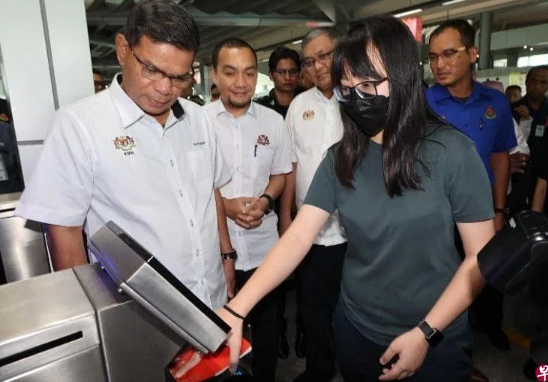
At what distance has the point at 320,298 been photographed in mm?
2141

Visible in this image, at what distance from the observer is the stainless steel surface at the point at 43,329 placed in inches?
20.1

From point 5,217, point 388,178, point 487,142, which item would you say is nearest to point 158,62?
point 388,178

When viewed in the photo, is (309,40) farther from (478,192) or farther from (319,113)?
(478,192)

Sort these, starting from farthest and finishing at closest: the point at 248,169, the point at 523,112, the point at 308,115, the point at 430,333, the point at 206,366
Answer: the point at 523,112, the point at 308,115, the point at 248,169, the point at 430,333, the point at 206,366

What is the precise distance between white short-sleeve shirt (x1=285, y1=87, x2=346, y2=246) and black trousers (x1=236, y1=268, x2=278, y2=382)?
0.40 m

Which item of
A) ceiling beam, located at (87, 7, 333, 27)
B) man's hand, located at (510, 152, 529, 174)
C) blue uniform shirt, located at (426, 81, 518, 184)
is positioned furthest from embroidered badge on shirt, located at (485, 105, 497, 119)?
ceiling beam, located at (87, 7, 333, 27)

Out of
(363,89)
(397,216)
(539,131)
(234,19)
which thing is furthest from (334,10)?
(397,216)

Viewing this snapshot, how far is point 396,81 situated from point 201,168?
746mm

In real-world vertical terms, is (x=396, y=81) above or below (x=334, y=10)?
below

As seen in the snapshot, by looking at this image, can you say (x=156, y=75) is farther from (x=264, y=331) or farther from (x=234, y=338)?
(x=264, y=331)

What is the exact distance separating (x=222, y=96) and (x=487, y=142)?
1.46 m

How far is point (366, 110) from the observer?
3.45 feet

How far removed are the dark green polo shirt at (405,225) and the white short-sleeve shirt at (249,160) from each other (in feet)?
2.95

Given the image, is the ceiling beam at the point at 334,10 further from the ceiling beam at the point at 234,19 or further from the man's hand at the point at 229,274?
the man's hand at the point at 229,274
